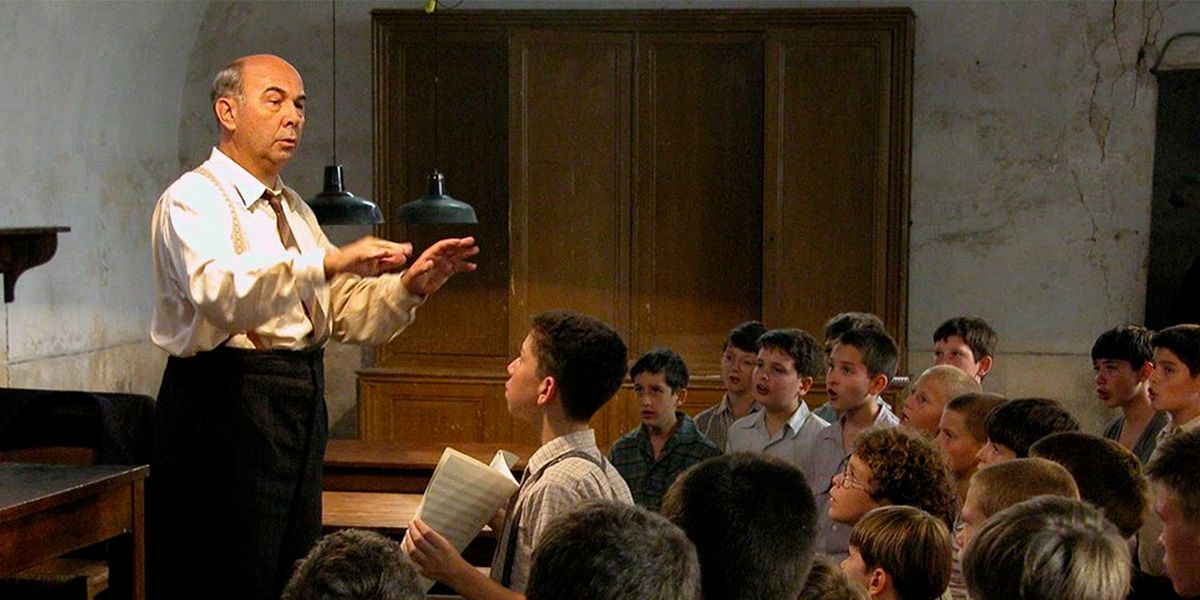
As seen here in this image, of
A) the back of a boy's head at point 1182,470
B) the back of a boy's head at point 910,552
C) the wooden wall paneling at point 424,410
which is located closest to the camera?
the back of a boy's head at point 1182,470

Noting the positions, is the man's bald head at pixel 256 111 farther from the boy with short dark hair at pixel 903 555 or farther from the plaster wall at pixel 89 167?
the plaster wall at pixel 89 167

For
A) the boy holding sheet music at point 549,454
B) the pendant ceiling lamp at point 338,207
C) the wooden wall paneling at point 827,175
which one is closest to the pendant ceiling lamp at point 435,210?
the pendant ceiling lamp at point 338,207

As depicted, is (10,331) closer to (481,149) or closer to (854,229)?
(481,149)

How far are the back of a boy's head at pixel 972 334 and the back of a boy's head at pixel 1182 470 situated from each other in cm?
291

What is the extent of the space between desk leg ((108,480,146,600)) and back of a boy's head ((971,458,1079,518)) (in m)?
1.65

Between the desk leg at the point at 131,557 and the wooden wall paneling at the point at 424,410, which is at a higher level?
the desk leg at the point at 131,557

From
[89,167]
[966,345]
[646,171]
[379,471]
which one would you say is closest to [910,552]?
[966,345]

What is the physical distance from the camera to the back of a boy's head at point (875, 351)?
4113mm

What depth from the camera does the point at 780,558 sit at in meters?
1.91

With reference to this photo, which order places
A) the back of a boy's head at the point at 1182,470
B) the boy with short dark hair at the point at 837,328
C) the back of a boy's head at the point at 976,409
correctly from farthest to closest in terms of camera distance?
the boy with short dark hair at the point at 837,328
the back of a boy's head at the point at 976,409
the back of a boy's head at the point at 1182,470

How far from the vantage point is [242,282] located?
2428mm

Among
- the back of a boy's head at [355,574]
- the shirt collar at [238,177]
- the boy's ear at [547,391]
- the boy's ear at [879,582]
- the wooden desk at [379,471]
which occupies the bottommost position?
the wooden desk at [379,471]

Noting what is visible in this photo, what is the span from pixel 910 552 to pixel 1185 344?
2029 mm

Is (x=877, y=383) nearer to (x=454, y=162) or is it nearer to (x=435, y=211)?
(x=435, y=211)
